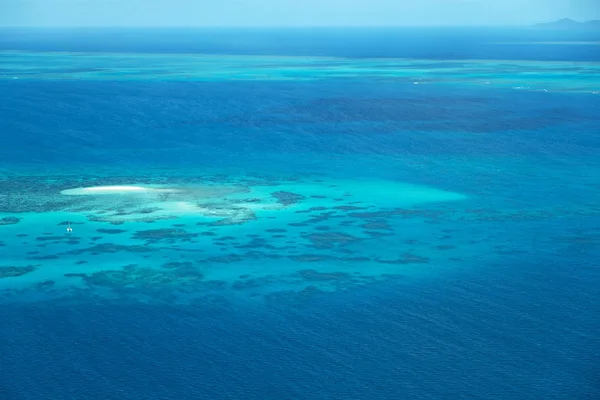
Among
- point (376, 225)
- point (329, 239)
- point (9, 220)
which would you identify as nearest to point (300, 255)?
point (329, 239)

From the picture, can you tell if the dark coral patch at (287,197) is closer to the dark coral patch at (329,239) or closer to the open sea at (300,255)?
the open sea at (300,255)

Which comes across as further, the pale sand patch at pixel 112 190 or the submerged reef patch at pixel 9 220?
the pale sand patch at pixel 112 190

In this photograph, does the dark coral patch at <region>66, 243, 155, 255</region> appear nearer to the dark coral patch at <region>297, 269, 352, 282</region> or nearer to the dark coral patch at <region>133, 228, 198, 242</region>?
the dark coral patch at <region>133, 228, 198, 242</region>

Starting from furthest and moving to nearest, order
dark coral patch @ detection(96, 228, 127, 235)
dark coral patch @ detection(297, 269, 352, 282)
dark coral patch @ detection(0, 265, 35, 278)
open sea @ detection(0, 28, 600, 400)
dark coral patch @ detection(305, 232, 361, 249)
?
dark coral patch @ detection(96, 228, 127, 235), dark coral patch @ detection(305, 232, 361, 249), dark coral patch @ detection(0, 265, 35, 278), dark coral patch @ detection(297, 269, 352, 282), open sea @ detection(0, 28, 600, 400)

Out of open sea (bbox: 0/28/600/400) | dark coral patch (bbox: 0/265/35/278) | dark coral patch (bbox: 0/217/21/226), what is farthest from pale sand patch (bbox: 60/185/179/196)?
dark coral patch (bbox: 0/265/35/278)

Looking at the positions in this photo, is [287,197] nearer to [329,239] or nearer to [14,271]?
[329,239]

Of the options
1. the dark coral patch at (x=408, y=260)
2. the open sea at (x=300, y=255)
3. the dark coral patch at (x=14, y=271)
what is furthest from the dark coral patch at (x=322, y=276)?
the dark coral patch at (x=14, y=271)

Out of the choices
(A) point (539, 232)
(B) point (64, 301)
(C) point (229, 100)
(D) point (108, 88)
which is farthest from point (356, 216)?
(D) point (108, 88)

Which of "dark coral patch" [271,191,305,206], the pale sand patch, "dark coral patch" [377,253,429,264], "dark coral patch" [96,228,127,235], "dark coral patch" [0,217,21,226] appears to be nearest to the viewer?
"dark coral patch" [377,253,429,264]

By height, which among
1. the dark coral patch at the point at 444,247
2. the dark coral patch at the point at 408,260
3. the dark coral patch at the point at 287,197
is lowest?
the dark coral patch at the point at 408,260

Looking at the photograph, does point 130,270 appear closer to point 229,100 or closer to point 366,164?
point 366,164
